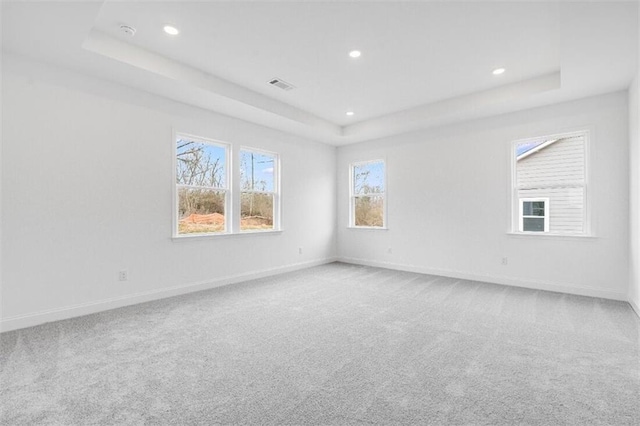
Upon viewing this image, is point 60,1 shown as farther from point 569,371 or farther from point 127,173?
point 569,371

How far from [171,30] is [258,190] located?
2.82 metres

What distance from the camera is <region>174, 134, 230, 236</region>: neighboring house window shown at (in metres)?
4.31

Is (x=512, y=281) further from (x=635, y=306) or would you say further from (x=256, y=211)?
(x=256, y=211)

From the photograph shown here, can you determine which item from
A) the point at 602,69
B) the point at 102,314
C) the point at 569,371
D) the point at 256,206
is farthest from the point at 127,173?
the point at 602,69

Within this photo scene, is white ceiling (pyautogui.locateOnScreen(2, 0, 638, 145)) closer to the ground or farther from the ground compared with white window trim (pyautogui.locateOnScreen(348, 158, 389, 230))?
farther from the ground

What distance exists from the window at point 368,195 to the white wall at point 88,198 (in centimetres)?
286

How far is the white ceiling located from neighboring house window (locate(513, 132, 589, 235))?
2.08ft

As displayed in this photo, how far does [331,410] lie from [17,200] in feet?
11.2

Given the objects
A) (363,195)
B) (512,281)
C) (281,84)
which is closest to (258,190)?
(281,84)

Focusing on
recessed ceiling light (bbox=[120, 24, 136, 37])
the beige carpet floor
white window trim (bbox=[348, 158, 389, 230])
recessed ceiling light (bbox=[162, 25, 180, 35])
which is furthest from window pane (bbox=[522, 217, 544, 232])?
recessed ceiling light (bbox=[120, 24, 136, 37])

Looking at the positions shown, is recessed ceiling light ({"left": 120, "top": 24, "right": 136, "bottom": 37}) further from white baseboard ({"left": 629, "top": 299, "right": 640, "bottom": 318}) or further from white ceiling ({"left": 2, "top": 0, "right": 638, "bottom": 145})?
white baseboard ({"left": 629, "top": 299, "right": 640, "bottom": 318})

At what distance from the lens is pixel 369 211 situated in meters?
6.40

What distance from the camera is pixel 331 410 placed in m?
1.72

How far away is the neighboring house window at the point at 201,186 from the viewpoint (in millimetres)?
4312
